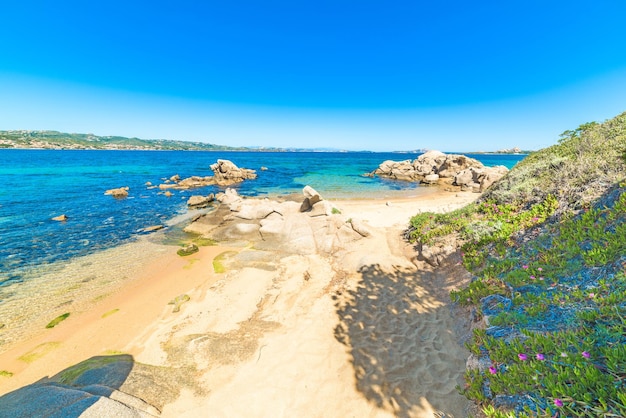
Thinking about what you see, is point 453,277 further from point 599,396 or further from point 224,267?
point 224,267

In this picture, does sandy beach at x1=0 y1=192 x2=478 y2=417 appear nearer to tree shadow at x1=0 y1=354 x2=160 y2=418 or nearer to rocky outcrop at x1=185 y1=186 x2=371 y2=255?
tree shadow at x1=0 y1=354 x2=160 y2=418

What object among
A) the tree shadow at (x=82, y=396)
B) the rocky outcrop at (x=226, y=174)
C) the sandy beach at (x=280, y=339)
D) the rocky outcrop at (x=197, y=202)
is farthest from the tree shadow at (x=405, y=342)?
the rocky outcrop at (x=226, y=174)

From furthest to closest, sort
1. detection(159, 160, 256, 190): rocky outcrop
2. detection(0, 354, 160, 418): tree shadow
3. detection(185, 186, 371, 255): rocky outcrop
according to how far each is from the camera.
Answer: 1. detection(159, 160, 256, 190): rocky outcrop
2. detection(185, 186, 371, 255): rocky outcrop
3. detection(0, 354, 160, 418): tree shadow

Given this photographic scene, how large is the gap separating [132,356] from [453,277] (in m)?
10.8

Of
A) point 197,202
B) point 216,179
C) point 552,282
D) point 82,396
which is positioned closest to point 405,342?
point 552,282

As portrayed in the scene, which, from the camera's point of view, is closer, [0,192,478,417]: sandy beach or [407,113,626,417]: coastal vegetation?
[407,113,626,417]: coastal vegetation

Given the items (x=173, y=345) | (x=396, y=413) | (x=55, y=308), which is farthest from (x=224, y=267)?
(x=396, y=413)

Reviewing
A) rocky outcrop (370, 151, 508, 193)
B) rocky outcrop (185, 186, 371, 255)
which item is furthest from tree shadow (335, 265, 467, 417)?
rocky outcrop (370, 151, 508, 193)

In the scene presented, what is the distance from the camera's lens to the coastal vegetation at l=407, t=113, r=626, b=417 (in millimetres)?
3732

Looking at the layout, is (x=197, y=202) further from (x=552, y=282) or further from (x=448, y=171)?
(x=448, y=171)

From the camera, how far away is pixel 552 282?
6172 mm

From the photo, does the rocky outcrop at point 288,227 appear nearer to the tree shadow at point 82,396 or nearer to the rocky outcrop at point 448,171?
the tree shadow at point 82,396

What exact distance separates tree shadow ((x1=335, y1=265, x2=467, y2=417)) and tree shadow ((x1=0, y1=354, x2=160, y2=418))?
484 centimetres

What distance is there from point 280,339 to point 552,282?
7.35 meters
